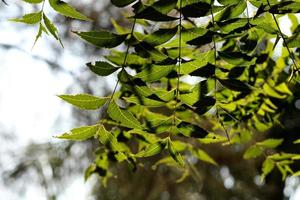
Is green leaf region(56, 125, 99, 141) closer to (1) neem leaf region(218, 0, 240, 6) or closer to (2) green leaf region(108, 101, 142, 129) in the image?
(2) green leaf region(108, 101, 142, 129)

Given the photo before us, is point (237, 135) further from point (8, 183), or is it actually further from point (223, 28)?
point (8, 183)

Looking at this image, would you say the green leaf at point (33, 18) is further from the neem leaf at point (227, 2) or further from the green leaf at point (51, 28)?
the neem leaf at point (227, 2)

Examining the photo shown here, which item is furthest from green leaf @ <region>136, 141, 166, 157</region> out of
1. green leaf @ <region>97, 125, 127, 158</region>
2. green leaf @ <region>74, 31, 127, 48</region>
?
green leaf @ <region>74, 31, 127, 48</region>

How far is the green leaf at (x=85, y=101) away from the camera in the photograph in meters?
0.51

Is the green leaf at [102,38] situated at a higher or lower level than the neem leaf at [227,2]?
lower

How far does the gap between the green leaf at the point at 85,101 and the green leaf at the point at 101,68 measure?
4cm

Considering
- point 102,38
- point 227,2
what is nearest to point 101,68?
point 102,38

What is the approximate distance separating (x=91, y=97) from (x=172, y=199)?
2142 mm

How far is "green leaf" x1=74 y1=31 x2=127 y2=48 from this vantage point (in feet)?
1.57

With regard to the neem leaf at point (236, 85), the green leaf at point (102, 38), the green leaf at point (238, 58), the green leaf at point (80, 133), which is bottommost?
the green leaf at point (80, 133)

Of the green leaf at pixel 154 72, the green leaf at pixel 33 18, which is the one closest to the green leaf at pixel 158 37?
the green leaf at pixel 154 72

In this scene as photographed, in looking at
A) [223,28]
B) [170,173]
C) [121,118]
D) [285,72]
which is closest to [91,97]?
[121,118]

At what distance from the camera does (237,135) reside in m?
0.88

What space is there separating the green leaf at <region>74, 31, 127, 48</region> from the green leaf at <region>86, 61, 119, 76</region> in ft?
0.08
